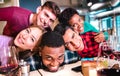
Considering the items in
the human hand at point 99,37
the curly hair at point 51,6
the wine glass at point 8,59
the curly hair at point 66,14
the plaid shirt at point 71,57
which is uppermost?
the curly hair at point 51,6

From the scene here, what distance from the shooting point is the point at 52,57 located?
0.90 meters

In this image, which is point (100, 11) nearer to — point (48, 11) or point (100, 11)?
point (100, 11)

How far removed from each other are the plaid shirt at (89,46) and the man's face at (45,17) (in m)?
0.27

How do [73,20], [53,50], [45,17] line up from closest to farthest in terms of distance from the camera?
1. [53,50]
2. [45,17]
3. [73,20]

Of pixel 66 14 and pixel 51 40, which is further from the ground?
pixel 66 14

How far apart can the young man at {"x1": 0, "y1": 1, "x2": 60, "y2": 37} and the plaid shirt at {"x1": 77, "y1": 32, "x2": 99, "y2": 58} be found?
0.28 meters

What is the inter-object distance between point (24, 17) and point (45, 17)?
11cm

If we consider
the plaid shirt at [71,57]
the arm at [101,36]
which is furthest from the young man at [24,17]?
the arm at [101,36]

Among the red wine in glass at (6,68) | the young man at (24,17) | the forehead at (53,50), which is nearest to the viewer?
the red wine in glass at (6,68)

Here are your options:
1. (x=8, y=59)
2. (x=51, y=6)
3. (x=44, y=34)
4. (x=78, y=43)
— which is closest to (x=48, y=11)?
(x=51, y=6)

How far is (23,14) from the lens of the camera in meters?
1.02

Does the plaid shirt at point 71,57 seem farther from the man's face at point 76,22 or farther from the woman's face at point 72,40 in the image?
the man's face at point 76,22

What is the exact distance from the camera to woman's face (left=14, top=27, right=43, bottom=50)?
97 centimetres

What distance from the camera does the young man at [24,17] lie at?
3.28ft
